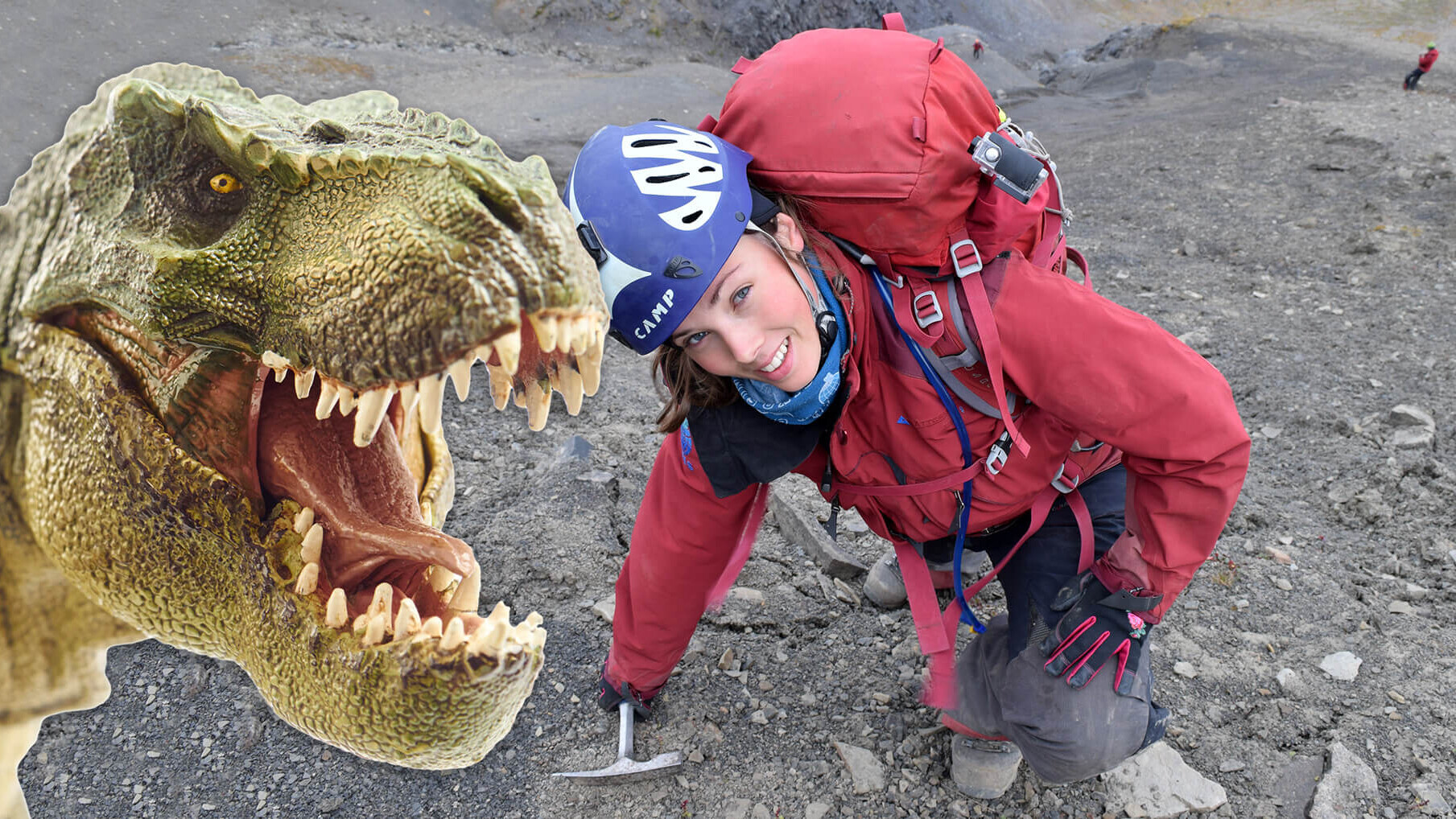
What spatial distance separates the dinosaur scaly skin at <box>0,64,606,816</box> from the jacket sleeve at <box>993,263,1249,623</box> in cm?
93

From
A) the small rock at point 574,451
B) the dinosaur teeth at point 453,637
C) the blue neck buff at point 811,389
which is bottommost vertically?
the small rock at point 574,451

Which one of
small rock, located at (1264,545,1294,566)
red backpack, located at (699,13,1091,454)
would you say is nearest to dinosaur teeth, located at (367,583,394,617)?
red backpack, located at (699,13,1091,454)

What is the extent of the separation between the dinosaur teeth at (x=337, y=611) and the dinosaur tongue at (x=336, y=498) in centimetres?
5

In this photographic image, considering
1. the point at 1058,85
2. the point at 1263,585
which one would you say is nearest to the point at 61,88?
the point at 1263,585

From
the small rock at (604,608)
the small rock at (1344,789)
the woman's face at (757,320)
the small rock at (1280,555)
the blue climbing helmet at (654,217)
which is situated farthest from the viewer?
the small rock at (1280,555)

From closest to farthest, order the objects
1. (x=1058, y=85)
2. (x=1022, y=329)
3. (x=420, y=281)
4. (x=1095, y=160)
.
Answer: (x=420, y=281)
(x=1022, y=329)
(x=1095, y=160)
(x=1058, y=85)

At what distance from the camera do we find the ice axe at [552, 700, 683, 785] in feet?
7.02

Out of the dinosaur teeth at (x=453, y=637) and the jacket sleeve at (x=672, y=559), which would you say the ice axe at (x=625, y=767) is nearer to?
the jacket sleeve at (x=672, y=559)

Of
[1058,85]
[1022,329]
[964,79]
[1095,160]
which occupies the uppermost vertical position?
[964,79]

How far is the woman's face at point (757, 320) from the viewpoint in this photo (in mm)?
1543

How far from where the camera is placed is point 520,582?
105 inches

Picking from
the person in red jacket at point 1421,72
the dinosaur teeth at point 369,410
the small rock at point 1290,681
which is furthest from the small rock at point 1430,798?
the person in red jacket at point 1421,72

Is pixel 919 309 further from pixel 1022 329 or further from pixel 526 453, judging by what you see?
pixel 526 453

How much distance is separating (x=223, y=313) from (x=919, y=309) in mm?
1091
